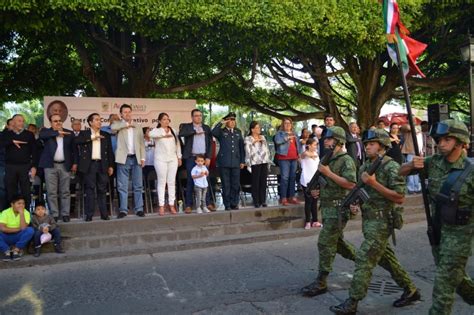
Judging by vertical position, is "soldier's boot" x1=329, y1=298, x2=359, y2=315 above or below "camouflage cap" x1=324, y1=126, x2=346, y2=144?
below

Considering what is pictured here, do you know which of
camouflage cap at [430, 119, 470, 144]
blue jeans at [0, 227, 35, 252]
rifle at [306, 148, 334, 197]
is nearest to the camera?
camouflage cap at [430, 119, 470, 144]

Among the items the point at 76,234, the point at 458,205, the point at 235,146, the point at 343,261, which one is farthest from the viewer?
the point at 235,146

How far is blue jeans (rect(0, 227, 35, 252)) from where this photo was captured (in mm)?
6504

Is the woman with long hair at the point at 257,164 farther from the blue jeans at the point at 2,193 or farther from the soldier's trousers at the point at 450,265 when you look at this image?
the soldier's trousers at the point at 450,265

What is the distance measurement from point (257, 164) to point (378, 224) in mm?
4734

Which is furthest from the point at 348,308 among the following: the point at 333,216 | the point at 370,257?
the point at 333,216

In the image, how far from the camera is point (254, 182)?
9109 mm

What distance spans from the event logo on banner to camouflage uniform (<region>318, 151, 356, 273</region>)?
20.4 feet

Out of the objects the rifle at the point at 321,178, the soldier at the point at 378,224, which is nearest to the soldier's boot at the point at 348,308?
the soldier at the point at 378,224

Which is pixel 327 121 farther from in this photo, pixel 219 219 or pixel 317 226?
pixel 219 219

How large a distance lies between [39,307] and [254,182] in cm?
505

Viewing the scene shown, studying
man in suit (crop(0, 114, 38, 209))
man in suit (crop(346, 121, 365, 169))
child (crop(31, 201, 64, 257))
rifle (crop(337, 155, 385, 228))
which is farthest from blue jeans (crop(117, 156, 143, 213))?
man in suit (crop(346, 121, 365, 169))

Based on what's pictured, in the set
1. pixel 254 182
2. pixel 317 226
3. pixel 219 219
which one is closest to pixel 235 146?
pixel 254 182

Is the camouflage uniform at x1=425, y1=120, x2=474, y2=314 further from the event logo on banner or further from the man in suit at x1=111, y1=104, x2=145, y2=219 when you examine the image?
the event logo on banner
